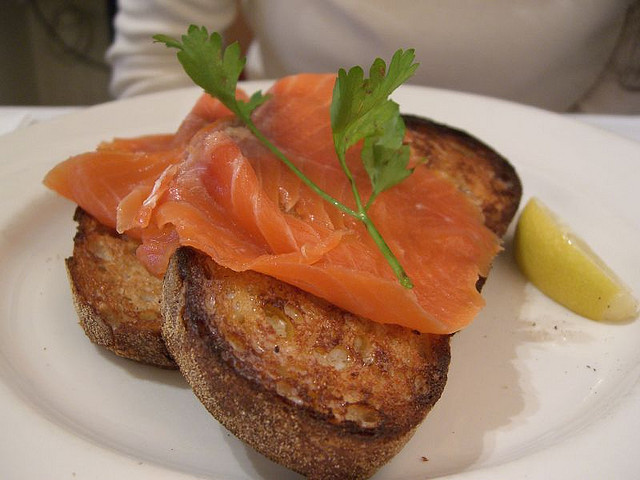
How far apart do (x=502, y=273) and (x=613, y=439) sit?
2.51 feet

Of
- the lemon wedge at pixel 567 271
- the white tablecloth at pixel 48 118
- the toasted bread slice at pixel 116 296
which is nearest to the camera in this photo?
the toasted bread slice at pixel 116 296

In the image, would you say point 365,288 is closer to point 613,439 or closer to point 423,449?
point 423,449

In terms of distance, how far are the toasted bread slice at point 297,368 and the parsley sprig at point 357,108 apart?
0.63ft

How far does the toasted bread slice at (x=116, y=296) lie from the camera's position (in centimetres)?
166

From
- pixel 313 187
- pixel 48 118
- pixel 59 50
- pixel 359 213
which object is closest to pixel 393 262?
pixel 359 213

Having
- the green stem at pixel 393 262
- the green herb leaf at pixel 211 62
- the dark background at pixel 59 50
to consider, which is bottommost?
the dark background at pixel 59 50

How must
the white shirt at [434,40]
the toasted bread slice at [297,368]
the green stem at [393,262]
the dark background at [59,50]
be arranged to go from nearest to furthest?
1. the toasted bread slice at [297,368]
2. the green stem at [393,262]
3. the white shirt at [434,40]
4. the dark background at [59,50]

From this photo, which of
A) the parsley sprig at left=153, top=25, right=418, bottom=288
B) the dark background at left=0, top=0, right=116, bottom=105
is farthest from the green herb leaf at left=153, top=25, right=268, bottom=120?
the dark background at left=0, top=0, right=116, bottom=105

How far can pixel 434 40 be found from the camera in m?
3.17

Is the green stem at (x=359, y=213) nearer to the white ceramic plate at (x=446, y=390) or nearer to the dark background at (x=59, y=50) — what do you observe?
the white ceramic plate at (x=446, y=390)

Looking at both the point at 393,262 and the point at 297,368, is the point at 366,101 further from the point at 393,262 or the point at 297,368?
the point at 297,368

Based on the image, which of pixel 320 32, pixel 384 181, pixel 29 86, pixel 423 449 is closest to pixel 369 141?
pixel 384 181

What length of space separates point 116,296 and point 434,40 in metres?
2.11

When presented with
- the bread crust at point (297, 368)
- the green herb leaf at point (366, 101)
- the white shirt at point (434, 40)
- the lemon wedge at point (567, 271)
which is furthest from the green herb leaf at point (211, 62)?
the white shirt at point (434, 40)
